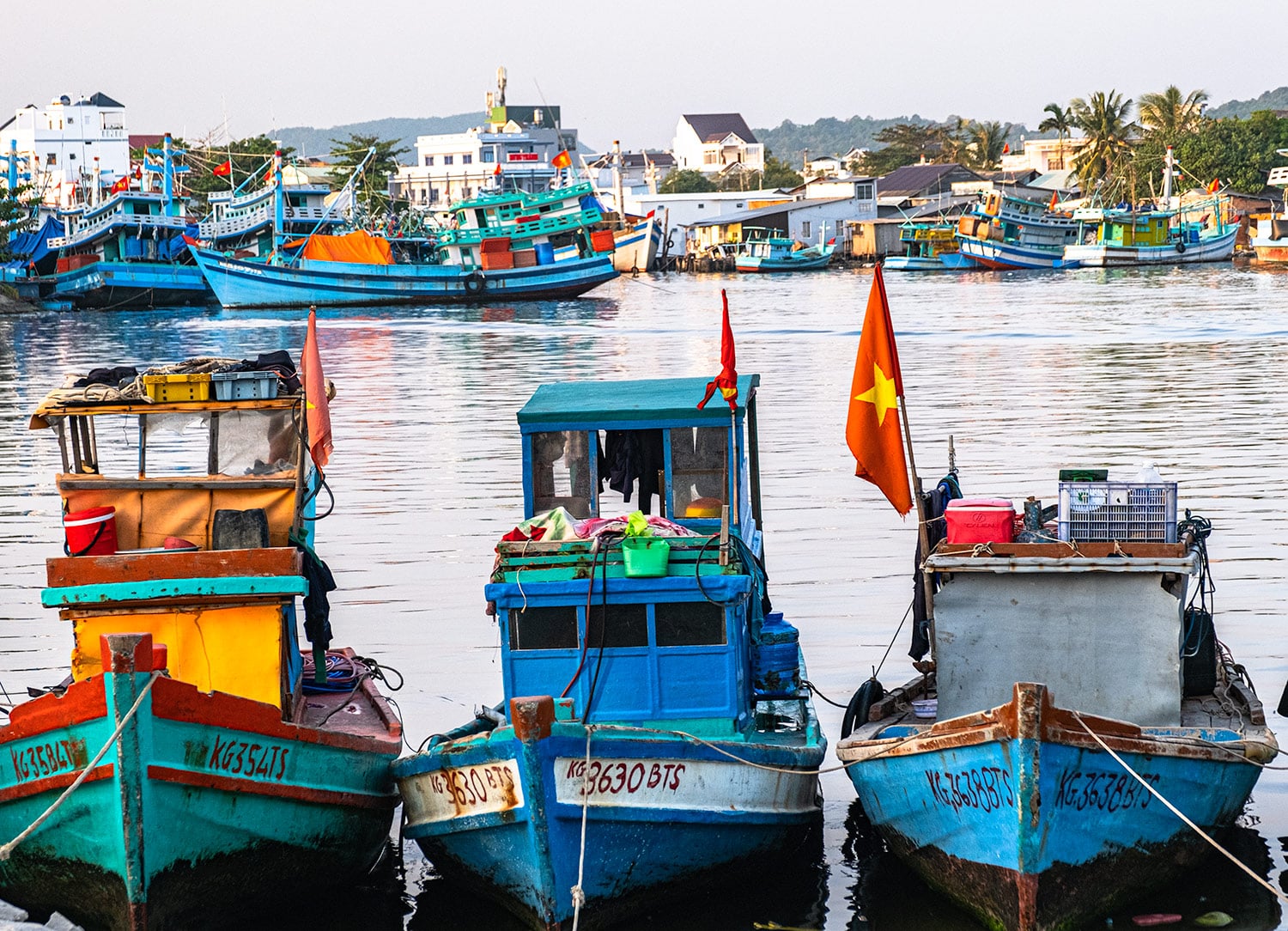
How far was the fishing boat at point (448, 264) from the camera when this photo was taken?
3031 inches

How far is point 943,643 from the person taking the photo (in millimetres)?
10461

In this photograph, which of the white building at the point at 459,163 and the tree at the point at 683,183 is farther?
the tree at the point at 683,183

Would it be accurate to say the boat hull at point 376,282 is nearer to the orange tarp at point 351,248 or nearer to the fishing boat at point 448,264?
the fishing boat at point 448,264

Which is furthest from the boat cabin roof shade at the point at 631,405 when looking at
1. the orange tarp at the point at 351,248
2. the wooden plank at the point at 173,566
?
the orange tarp at the point at 351,248

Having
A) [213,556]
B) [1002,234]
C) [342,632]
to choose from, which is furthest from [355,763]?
[1002,234]

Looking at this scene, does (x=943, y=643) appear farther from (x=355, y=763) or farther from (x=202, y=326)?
(x=202, y=326)

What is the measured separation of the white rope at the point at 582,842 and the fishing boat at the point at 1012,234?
9403cm

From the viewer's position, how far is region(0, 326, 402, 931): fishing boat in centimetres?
916

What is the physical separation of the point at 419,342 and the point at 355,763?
149 feet

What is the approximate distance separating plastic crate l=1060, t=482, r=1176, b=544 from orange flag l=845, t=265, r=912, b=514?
1123 mm

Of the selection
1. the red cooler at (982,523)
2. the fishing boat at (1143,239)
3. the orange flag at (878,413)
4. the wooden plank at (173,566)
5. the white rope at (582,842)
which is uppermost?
the fishing boat at (1143,239)

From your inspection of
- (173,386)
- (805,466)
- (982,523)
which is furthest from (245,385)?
(805,466)

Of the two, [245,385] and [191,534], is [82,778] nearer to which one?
[191,534]

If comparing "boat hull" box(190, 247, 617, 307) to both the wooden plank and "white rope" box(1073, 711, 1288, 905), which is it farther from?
"white rope" box(1073, 711, 1288, 905)
